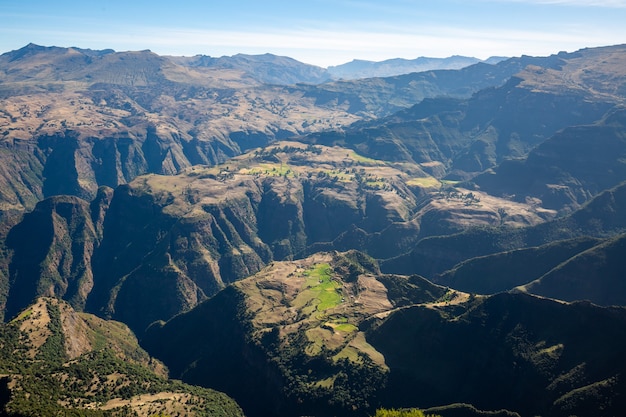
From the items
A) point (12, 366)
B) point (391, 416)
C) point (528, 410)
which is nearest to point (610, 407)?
point (528, 410)

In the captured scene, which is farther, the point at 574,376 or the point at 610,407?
the point at 574,376

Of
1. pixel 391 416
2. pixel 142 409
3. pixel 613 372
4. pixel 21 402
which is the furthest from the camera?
pixel 142 409

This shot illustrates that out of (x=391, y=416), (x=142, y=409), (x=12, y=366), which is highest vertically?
(x=391, y=416)

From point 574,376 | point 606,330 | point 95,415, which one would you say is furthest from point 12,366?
point 606,330

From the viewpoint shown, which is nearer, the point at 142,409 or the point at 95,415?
the point at 95,415

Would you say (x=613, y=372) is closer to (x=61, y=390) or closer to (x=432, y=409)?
(x=432, y=409)

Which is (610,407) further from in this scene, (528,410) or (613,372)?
(528,410)

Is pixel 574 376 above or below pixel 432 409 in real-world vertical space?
above

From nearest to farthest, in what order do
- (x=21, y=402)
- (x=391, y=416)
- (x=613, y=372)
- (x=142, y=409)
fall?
1. (x=391, y=416)
2. (x=21, y=402)
3. (x=613, y=372)
4. (x=142, y=409)

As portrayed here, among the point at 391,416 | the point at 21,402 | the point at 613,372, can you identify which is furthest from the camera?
the point at 613,372
